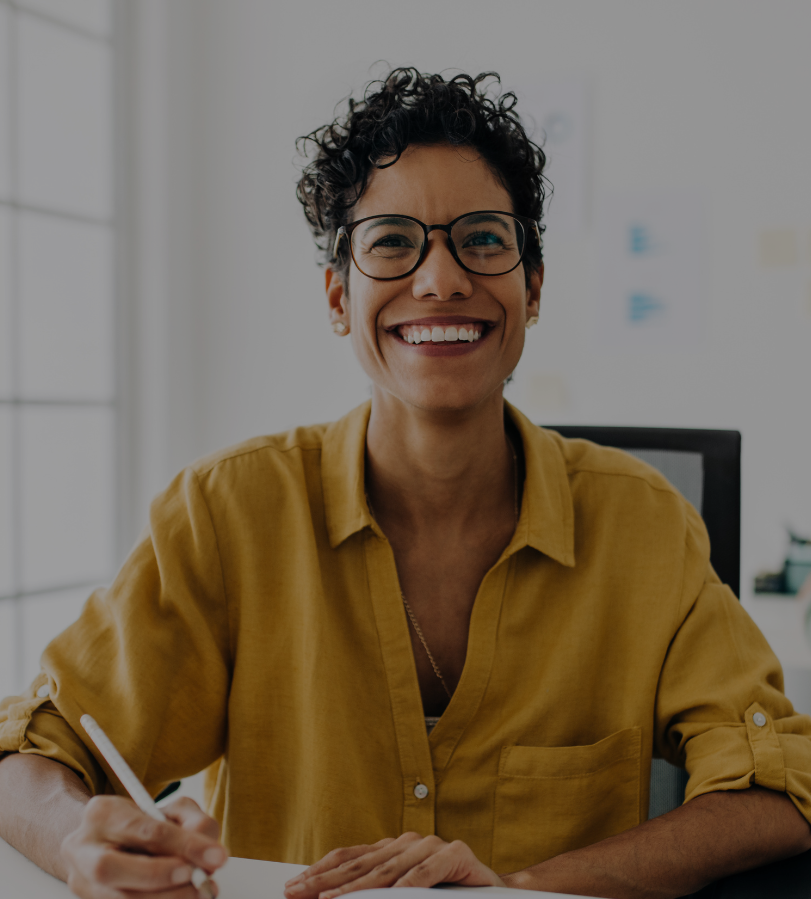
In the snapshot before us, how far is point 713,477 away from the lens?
1.34 m

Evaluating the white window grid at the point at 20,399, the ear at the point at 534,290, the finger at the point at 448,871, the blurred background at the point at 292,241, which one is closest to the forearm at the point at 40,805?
the finger at the point at 448,871

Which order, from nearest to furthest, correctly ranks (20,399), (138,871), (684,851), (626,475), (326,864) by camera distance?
1. (138,871)
2. (326,864)
3. (684,851)
4. (626,475)
5. (20,399)

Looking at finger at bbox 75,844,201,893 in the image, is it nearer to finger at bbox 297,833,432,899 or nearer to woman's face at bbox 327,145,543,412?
finger at bbox 297,833,432,899

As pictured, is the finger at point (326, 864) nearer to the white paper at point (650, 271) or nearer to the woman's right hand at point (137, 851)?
the woman's right hand at point (137, 851)

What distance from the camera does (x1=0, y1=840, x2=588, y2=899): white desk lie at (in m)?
0.70

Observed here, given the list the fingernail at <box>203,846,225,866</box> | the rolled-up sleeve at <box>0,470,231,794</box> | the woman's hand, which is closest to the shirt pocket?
the woman's hand

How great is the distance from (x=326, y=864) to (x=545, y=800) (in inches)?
15.0

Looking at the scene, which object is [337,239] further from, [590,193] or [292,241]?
[292,241]

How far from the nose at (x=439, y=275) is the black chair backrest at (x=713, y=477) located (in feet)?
1.58

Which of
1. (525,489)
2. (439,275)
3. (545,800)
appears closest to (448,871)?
(545,800)

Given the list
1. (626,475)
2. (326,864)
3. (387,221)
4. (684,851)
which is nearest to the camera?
(326,864)

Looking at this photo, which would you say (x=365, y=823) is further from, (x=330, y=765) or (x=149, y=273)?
(x=149, y=273)

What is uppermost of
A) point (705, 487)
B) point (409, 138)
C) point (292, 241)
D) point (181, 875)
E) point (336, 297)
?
point (292, 241)

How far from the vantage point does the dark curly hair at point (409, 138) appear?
1.14m
